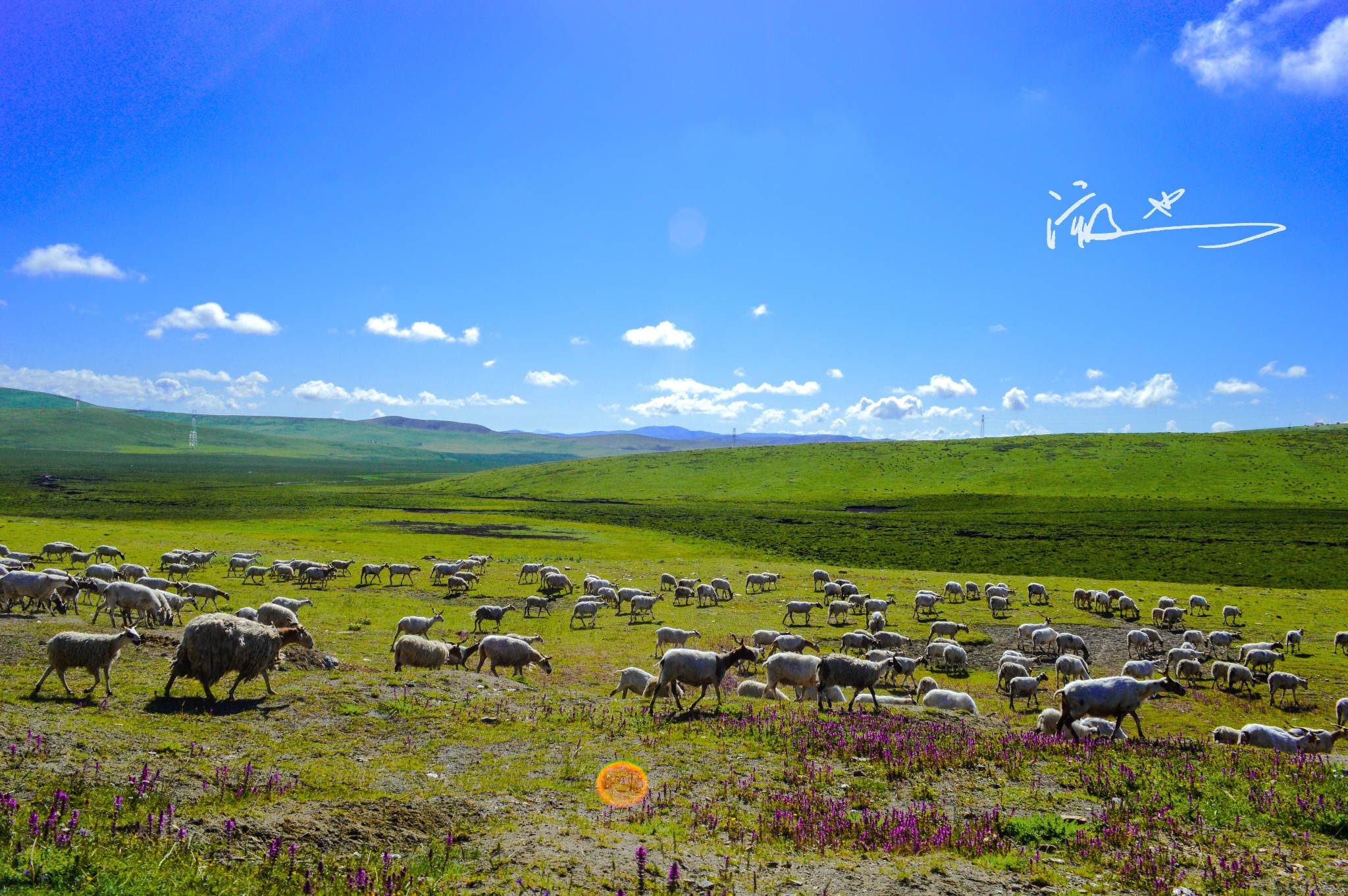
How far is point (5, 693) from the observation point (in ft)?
42.1

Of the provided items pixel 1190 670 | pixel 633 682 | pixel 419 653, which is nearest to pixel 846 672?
pixel 633 682

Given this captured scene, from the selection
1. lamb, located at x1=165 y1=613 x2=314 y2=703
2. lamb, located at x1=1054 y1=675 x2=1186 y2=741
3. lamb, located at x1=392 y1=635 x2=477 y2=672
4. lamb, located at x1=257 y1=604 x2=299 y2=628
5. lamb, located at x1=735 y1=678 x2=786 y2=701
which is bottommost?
lamb, located at x1=735 y1=678 x2=786 y2=701

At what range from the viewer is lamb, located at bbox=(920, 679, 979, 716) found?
61.5 ft

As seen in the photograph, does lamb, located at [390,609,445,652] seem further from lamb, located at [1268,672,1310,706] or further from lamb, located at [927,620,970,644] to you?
lamb, located at [1268,672,1310,706]

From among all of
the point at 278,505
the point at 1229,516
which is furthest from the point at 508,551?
the point at 1229,516

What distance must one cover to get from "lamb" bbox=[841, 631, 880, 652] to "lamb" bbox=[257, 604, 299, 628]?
2151 centimetres

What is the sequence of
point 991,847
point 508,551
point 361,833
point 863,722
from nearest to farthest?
point 361,833 < point 991,847 < point 863,722 < point 508,551

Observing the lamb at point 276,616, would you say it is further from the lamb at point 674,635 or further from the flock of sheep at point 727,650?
the lamb at point 674,635

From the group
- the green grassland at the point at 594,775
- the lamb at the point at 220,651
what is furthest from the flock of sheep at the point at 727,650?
the green grassland at the point at 594,775

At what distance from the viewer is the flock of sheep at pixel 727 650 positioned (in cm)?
1449

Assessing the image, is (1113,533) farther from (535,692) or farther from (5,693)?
(5,693)

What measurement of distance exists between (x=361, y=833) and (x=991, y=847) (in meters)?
8.75

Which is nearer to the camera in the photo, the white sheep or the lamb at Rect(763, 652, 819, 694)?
the lamb at Rect(763, 652, 819, 694)

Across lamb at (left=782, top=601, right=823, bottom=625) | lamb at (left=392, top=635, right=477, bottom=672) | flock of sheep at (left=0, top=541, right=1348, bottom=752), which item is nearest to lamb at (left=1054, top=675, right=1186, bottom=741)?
flock of sheep at (left=0, top=541, right=1348, bottom=752)
